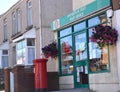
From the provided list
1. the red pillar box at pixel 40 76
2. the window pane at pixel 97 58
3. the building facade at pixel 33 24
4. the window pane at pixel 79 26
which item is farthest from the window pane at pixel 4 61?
the window pane at pixel 97 58

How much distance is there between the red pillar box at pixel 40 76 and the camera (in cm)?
1565

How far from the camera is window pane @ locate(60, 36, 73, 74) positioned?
1650 cm

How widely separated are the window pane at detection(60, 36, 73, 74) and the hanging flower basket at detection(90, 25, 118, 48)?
344cm

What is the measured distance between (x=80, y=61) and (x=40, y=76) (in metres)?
1.96

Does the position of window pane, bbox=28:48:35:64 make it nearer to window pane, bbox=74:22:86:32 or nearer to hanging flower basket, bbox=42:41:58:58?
hanging flower basket, bbox=42:41:58:58

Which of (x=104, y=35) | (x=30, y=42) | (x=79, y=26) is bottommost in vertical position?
(x=104, y=35)

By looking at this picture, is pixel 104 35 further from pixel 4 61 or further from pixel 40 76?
pixel 4 61

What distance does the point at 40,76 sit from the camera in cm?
1573

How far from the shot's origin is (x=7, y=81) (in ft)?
62.3

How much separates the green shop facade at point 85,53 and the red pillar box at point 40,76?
1.29 metres

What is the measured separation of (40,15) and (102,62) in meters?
11.9

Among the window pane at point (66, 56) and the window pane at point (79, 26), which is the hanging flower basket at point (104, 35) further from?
the window pane at point (66, 56)

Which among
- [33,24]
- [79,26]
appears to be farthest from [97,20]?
[33,24]

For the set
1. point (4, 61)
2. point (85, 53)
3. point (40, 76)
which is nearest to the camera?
point (85, 53)
